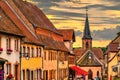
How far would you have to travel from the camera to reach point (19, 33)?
149 ft

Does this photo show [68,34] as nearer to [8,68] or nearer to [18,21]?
[18,21]

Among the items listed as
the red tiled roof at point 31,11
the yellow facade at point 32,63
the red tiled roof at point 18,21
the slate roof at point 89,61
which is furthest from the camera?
the slate roof at point 89,61

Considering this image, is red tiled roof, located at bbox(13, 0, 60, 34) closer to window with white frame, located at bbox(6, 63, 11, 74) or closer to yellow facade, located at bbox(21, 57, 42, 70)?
yellow facade, located at bbox(21, 57, 42, 70)

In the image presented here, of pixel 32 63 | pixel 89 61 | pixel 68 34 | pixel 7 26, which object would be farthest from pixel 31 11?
pixel 89 61

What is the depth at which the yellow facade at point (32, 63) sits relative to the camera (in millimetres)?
48062

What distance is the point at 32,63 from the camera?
169ft

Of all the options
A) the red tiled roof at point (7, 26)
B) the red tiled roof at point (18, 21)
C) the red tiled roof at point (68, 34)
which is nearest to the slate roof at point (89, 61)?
the red tiled roof at point (68, 34)

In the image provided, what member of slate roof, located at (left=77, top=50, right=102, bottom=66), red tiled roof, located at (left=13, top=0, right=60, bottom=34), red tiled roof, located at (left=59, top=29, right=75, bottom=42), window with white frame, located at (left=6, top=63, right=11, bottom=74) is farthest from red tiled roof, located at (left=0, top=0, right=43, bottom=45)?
slate roof, located at (left=77, top=50, right=102, bottom=66)

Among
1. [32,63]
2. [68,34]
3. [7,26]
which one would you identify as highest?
[68,34]

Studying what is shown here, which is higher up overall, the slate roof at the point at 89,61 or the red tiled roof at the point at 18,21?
the red tiled roof at the point at 18,21

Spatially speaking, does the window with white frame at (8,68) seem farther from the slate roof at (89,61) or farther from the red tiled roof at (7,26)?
the slate roof at (89,61)

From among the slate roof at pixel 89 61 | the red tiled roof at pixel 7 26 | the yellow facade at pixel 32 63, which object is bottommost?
the slate roof at pixel 89 61

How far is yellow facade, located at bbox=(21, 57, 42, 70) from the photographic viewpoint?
1892 inches

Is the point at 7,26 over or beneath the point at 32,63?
over
